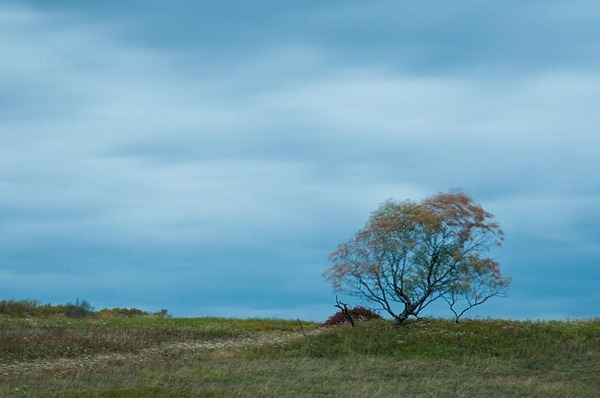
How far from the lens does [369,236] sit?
40.1m

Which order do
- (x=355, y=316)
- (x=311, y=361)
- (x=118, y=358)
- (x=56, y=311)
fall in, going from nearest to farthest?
(x=311, y=361) → (x=118, y=358) → (x=355, y=316) → (x=56, y=311)

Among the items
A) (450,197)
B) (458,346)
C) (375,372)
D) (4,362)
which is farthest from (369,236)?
(4,362)

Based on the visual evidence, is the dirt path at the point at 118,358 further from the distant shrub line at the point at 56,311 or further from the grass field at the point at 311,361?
the distant shrub line at the point at 56,311

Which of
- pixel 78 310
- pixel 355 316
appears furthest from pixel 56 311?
pixel 355 316

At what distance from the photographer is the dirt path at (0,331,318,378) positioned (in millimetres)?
32219

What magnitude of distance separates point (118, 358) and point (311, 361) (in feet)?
27.6

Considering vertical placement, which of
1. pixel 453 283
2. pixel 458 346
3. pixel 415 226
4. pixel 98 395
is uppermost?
pixel 415 226

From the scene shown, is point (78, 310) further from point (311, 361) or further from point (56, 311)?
point (311, 361)

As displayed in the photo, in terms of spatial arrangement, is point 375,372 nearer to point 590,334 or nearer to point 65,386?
point 65,386

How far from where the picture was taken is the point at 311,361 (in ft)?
109

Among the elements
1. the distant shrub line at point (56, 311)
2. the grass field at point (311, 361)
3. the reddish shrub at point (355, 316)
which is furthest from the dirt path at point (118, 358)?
the distant shrub line at point (56, 311)

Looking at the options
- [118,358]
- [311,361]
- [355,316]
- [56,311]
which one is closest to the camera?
[311,361]

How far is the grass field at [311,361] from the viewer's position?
26609 mm

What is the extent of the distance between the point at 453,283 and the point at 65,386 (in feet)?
63.3
